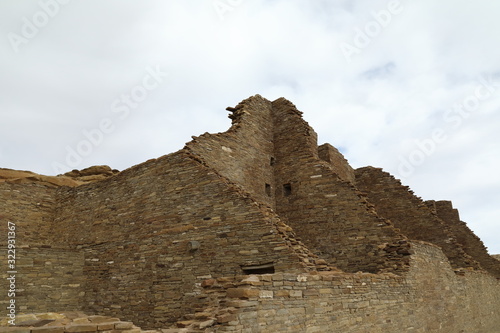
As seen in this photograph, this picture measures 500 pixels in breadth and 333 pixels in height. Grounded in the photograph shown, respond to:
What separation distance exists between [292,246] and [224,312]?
3376 millimetres

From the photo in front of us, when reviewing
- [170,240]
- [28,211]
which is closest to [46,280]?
[170,240]

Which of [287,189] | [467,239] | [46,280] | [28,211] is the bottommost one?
[46,280]

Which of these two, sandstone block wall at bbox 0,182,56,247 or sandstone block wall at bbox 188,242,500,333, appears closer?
sandstone block wall at bbox 188,242,500,333

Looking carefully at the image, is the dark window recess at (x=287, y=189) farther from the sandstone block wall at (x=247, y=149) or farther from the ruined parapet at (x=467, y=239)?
the ruined parapet at (x=467, y=239)

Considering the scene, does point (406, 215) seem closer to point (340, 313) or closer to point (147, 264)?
point (340, 313)

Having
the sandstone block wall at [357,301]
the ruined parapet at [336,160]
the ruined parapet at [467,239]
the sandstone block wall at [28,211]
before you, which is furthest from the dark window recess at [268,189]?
the ruined parapet at [467,239]

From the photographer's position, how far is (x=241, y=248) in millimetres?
9500

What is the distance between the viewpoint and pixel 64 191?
1645 cm

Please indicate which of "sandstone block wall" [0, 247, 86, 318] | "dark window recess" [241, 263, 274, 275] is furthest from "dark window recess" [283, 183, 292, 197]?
"sandstone block wall" [0, 247, 86, 318]

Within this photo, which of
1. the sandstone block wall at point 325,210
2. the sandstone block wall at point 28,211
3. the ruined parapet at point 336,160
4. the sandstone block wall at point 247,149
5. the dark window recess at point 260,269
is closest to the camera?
the dark window recess at point 260,269

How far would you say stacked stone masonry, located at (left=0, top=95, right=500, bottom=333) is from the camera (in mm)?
7871

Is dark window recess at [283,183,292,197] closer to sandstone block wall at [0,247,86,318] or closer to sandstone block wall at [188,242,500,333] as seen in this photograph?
sandstone block wall at [188,242,500,333]

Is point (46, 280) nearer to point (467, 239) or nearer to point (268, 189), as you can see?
point (268, 189)

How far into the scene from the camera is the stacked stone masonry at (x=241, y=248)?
7.87 meters
